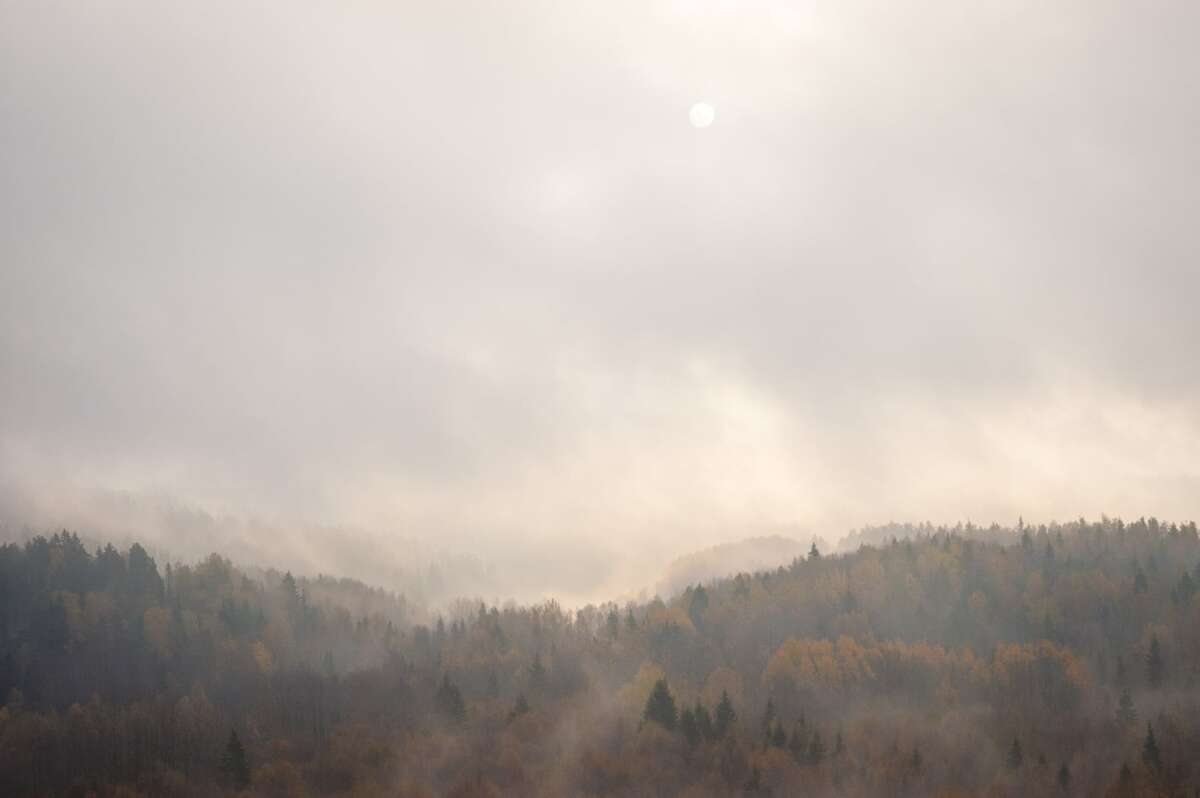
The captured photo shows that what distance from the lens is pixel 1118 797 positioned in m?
198

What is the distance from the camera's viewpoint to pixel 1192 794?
7667 inches

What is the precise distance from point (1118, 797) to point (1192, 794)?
40.6 feet
